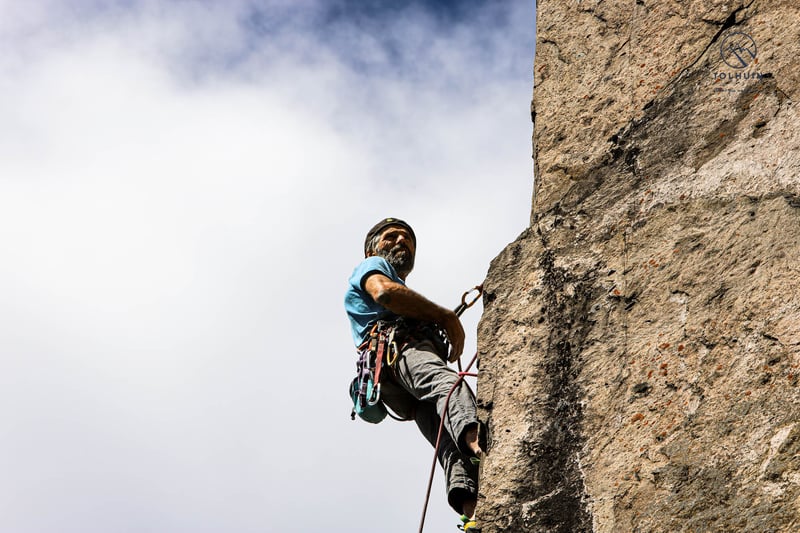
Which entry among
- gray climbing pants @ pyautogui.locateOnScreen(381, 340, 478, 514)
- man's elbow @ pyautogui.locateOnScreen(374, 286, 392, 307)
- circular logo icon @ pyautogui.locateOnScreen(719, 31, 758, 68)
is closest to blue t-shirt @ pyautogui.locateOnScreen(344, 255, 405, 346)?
man's elbow @ pyautogui.locateOnScreen(374, 286, 392, 307)

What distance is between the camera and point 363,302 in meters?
4.39

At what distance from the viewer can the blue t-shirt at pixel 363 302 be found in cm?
428

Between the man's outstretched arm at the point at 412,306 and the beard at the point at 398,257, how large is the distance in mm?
484

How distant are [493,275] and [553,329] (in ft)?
1.19

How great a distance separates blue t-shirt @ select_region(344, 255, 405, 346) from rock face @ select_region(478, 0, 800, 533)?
1.08m

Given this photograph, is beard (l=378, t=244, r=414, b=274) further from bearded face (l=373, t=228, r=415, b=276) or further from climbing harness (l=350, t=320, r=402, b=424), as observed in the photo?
climbing harness (l=350, t=320, r=402, b=424)

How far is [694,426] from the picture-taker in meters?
2.47

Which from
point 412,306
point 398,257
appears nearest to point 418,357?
point 412,306

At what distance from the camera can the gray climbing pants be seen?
3588mm

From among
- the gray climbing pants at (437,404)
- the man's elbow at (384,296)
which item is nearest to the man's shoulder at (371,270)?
the man's elbow at (384,296)

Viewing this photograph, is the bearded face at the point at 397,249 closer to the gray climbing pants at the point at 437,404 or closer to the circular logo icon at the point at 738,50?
the gray climbing pants at the point at 437,404

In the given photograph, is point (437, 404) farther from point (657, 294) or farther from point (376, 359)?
point (657, 294)

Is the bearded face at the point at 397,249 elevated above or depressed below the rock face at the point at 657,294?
above

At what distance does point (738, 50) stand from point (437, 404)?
1600mm
